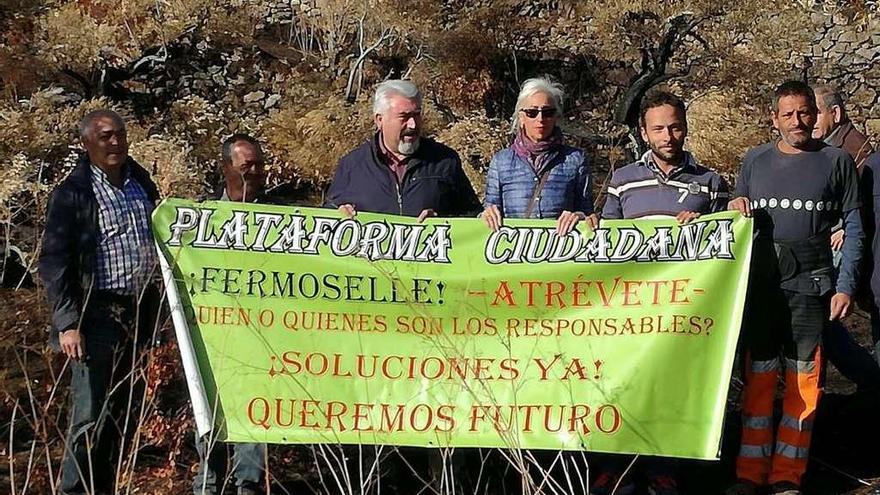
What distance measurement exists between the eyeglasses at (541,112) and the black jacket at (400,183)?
38 cm

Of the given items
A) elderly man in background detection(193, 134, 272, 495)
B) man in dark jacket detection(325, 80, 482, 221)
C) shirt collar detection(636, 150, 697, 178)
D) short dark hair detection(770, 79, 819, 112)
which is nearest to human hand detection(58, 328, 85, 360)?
elderly man in background detection(193, 134, 272, 495)

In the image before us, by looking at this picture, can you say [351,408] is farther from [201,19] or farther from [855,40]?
[855,40]

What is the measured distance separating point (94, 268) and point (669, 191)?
232cm

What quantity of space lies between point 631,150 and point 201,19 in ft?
15.2

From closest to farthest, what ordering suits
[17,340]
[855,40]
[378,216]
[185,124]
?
1. [378,216]
2. [17,340]
3. [185,124]
4. [855,40]

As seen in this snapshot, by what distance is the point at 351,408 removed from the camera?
4.66m

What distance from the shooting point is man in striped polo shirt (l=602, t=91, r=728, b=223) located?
15.1 ft

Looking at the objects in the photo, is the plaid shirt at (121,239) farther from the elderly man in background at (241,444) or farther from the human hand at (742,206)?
the human hand at (742,206)

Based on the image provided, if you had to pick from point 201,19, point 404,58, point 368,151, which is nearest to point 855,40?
point 404,58

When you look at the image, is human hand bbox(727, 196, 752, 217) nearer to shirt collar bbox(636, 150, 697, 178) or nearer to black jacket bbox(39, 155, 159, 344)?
shirt collar bbox(636, 150, 697, 178)

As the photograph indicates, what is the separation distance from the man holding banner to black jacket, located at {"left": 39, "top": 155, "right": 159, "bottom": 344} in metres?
2.57

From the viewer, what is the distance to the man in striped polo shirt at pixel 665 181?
4617 mm

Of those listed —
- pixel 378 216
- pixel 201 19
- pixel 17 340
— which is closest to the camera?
pixel 378 216

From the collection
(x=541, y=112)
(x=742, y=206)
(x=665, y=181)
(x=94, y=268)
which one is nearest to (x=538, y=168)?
(x=541, y=112)
